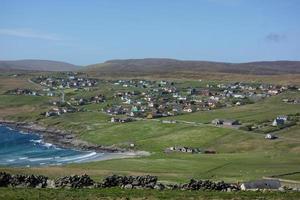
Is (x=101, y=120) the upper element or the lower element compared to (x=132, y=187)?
lower

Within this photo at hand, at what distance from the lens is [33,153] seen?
119m

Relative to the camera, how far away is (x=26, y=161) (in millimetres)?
106125

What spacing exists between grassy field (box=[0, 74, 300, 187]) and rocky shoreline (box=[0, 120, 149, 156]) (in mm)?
2976

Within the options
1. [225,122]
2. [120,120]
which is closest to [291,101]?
[225,122]

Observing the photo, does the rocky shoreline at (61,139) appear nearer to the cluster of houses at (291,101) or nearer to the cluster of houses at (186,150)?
the cluster of houses at (186,150)

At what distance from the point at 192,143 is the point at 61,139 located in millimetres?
38256

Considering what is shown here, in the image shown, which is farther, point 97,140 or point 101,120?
point 101,120

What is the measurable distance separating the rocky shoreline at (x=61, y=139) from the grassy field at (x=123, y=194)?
78407 millimetres

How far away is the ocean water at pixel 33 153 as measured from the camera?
342ft

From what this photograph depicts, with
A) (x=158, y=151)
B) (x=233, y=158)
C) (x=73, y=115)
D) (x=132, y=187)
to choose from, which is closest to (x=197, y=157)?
(x=233, y=158)

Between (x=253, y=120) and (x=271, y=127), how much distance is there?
49.2 feet

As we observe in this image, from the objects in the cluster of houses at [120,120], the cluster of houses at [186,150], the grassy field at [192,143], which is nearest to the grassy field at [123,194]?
the grassy field at [192,143]

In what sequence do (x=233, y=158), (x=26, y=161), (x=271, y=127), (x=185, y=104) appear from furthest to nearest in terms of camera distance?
1. (x=185, y=104)
2. (x=271, y=127)
3. (x=26, y=161)
4. (x=233, y=158)

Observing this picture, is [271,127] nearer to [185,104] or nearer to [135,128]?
[135,128]
